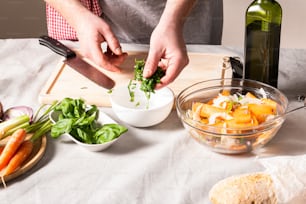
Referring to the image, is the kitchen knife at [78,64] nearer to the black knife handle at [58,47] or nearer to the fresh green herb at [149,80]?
the black knife handle at [58,47]

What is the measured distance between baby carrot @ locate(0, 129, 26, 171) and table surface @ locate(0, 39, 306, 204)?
48 millimetres

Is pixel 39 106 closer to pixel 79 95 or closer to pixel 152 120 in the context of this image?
pixel 79 95

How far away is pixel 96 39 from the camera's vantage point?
1486 mm

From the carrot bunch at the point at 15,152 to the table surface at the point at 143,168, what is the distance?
0.10 ft

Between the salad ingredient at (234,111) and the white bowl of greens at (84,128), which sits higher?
the salad ingredient at (234,111)

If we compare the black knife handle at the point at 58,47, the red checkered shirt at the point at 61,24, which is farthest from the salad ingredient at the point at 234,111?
the red checkered shirt at the point at 61,24

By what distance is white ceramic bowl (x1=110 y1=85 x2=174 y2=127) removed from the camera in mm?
1295

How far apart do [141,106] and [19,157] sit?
0.36 meters

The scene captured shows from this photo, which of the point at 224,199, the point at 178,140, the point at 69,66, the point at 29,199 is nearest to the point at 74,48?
the point at 69,66

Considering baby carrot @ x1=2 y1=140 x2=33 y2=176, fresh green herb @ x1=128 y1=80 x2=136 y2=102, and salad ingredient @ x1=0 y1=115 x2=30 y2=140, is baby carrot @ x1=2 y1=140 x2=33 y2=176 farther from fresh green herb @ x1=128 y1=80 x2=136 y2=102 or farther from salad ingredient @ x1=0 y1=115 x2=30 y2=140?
fresh green herb @ x1=128 y1=80 x2=136 y2=102

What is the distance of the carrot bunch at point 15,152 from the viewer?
1.15 meters

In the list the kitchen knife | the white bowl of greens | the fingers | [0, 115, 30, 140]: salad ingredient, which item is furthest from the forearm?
[0, 115, 30, 140]: salad ingredient

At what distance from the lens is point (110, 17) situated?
73.2 inches

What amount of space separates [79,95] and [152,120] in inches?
9.9
